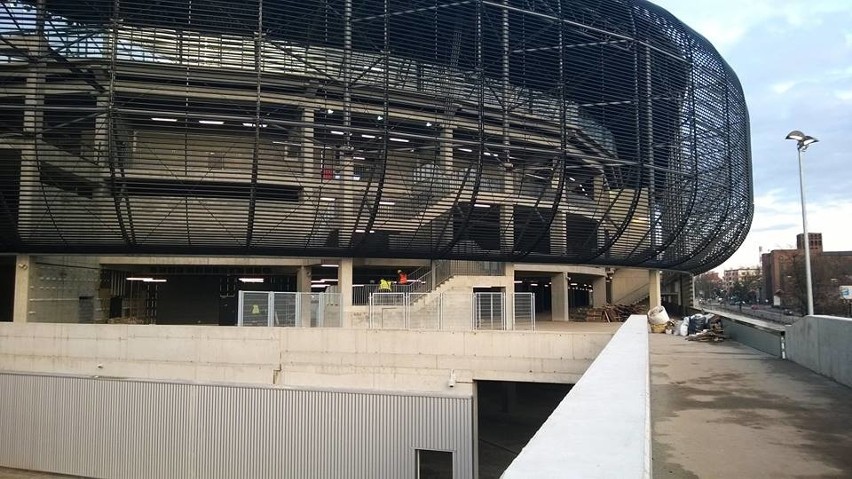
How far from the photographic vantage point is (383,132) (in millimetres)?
22734

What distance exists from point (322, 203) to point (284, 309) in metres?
6.74

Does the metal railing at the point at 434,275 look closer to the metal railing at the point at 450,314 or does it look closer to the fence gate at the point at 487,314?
the metal railing at the point at 450,314

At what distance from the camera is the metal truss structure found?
22.1 meters

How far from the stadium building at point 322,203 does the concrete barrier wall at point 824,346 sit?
4.84 meters

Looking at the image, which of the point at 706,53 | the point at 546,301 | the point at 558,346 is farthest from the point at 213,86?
the point at 546,301

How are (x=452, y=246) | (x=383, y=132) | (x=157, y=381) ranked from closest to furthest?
(x=157, y=381), (x=383, y=132), (x=452, y=246)

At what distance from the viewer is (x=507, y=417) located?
22500 mm

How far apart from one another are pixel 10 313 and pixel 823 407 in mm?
36111

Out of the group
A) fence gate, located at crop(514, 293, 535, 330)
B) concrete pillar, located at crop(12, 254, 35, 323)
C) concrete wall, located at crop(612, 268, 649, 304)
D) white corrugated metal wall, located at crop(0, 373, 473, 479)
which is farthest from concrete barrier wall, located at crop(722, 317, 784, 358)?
concrete pillar, located at crop(12, 254, 35, 323)

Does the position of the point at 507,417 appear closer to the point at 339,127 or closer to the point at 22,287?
the point at 339,127

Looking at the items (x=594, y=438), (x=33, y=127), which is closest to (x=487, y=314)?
(x=594, y=438)

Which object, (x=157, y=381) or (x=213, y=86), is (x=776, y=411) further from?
(x=213, y=86)

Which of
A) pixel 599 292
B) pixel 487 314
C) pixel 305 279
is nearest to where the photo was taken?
Result: pixel 487 314

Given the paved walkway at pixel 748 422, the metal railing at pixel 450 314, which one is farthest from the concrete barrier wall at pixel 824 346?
the metal railing at pixel 450 314
